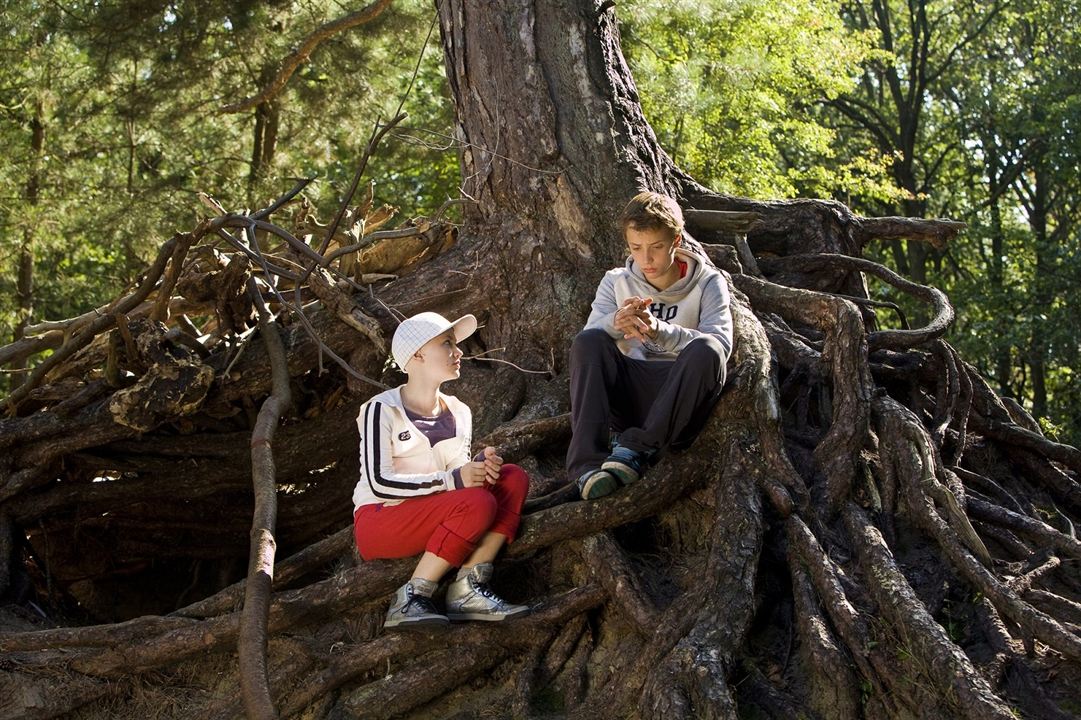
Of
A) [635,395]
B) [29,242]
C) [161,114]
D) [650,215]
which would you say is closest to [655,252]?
[650,215]

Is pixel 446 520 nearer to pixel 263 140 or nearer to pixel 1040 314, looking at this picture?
pixel 263 140

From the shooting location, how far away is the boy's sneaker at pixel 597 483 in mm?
4922

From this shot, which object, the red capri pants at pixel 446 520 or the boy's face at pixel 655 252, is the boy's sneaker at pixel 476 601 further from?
the boy's face at pixel 655 252

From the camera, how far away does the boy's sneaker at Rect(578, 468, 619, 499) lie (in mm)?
4922

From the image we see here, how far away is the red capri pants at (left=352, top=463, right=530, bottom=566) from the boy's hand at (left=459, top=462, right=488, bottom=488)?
49 millimetres

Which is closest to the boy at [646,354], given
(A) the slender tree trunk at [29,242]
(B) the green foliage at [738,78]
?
(B) the green foliage at [738,78]

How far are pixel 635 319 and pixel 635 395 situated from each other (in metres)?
0.47

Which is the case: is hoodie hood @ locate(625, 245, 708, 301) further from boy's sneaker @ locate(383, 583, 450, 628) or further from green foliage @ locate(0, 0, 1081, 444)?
green foliage @ locate(0, 0, 1081, 444)

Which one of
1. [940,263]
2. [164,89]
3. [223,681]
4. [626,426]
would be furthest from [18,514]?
[940,263]

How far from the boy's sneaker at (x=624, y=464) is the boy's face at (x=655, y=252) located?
717 mm

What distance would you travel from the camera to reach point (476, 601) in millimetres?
4883

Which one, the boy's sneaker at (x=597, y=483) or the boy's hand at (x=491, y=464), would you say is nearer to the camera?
the boy's hand at (x=491, y=464)

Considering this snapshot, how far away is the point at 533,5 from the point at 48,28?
608 cm

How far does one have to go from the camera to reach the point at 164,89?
11.6 m
